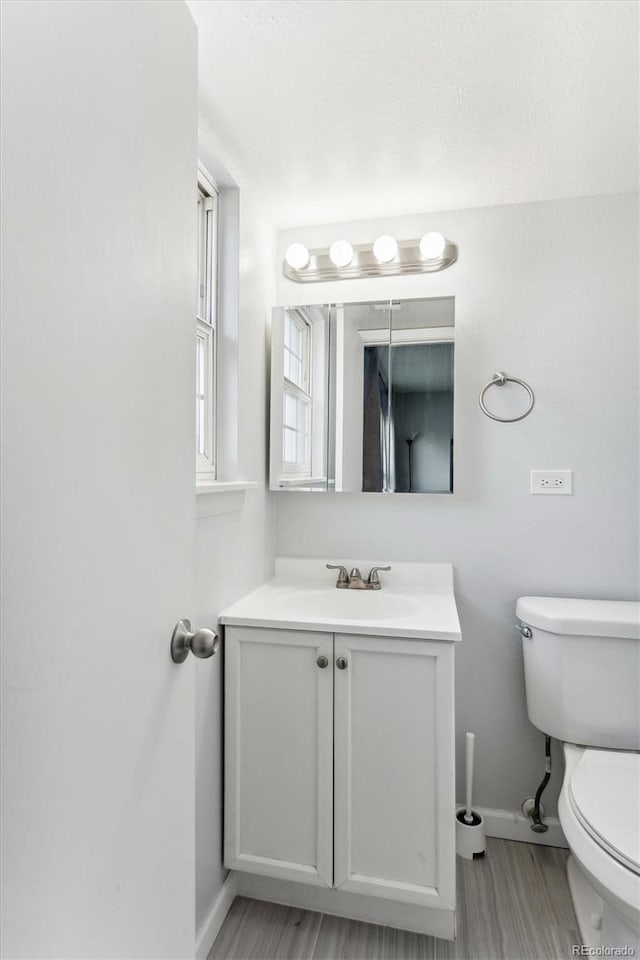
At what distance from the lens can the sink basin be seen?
1723 millimetres

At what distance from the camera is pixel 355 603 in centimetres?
179

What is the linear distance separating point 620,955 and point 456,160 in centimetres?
216

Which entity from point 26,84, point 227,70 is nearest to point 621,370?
point 227,70

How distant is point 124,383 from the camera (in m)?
0.61

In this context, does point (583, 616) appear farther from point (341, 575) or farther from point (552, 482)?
point (341, 575)

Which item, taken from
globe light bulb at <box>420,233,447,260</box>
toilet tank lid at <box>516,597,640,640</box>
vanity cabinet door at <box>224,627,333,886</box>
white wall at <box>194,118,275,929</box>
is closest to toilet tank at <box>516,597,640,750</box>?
toilet tank lid at <box>516,597,640,640</box>

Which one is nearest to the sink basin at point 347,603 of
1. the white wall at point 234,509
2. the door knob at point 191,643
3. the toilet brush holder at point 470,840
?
the white wall at point 234,509

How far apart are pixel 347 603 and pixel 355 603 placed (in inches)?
1.1

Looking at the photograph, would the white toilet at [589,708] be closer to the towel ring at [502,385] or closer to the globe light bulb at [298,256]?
the towel ring at [502,385]

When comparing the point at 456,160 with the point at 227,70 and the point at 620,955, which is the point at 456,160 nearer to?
the point at 227,70

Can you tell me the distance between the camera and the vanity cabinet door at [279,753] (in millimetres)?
1398

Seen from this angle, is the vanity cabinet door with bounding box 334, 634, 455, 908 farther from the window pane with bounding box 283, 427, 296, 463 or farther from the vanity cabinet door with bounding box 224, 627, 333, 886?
the window pane with bounding box 283, 427, 296, 463

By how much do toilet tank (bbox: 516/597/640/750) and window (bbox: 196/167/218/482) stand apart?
117cm

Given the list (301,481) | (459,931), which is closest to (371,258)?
(301,481)
